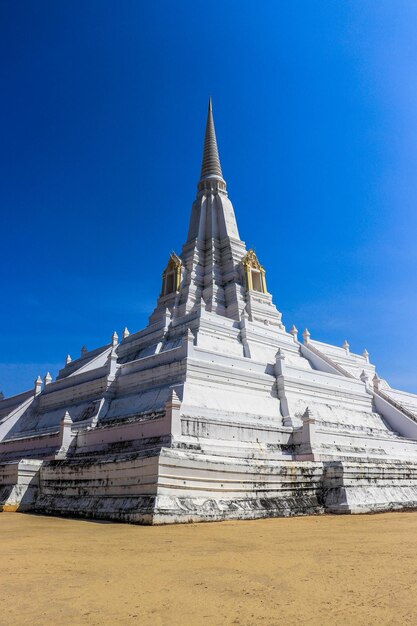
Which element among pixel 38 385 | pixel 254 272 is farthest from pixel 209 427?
pixel 254 272

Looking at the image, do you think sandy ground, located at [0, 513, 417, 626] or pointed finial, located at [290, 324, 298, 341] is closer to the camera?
sandy ground, located at [0, 513, 417, 626]

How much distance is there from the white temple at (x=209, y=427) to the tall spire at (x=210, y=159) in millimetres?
10937

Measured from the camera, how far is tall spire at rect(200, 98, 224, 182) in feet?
141

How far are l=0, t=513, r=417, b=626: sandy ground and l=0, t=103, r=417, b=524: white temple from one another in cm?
327

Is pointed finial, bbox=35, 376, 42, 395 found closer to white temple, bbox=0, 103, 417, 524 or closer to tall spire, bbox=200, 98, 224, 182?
white temple, bbox=0, 103, 417, 524

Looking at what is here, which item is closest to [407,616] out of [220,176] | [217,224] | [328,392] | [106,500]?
[106,500]

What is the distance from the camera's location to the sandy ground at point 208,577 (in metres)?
4.88

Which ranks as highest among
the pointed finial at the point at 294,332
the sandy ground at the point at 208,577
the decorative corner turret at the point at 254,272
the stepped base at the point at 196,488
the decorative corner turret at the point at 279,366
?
the decorative corner turret at the point at 254,272

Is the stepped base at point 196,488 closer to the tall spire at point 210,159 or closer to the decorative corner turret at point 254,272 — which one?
the decorative corner turret at point 254,272

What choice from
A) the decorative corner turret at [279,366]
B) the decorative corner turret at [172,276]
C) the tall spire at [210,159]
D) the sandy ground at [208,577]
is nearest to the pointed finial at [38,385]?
the decorative corner turret at [172,276]

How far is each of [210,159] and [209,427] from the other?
32.0 m

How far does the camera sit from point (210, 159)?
44312 millimetres

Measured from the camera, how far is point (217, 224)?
39344 mm

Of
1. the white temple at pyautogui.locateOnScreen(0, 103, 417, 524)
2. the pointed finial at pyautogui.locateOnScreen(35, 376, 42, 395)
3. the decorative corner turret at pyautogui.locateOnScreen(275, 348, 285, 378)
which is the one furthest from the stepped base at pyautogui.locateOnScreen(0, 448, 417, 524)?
the pointed finial at pyautogui.locateOnScreen(35, 376, 42, 395)
